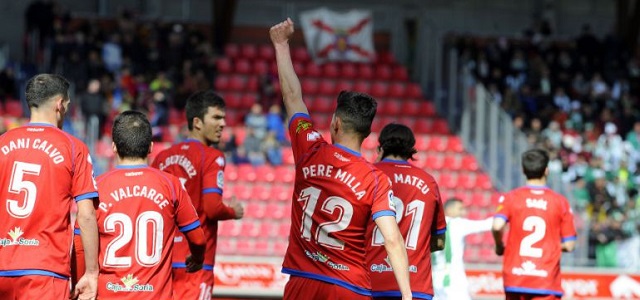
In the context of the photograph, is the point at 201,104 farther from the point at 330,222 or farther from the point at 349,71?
the point at 349,71

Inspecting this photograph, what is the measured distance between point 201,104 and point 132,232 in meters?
2.33

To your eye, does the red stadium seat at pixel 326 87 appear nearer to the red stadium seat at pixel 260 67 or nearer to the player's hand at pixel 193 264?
the red stadium seat at pixel 260 67

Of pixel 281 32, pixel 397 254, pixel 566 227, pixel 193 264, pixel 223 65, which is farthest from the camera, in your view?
pixel 223 65

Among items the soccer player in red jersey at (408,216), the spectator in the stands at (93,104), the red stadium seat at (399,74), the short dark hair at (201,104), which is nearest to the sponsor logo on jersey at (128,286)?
the soccer player in red jersey at (408,216)

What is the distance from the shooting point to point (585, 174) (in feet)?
75.3

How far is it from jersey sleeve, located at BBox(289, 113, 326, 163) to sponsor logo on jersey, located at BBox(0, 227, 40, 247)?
168cm

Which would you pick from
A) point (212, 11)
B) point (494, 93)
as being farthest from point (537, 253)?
point (212, 11)

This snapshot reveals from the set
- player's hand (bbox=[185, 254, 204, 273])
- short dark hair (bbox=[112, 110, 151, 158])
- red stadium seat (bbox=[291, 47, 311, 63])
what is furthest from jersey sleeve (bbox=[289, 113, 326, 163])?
red stadium seat (bbox=[291, 47, 311, 63])

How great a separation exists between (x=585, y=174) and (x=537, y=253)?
1373cm

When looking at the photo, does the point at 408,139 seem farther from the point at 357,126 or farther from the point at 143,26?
the point at 143,26

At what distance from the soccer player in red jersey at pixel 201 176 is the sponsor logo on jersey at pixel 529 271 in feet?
8.59

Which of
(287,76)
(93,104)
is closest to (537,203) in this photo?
(287,76)

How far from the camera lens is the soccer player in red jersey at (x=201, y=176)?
28.7ft

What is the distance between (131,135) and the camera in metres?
6.89
